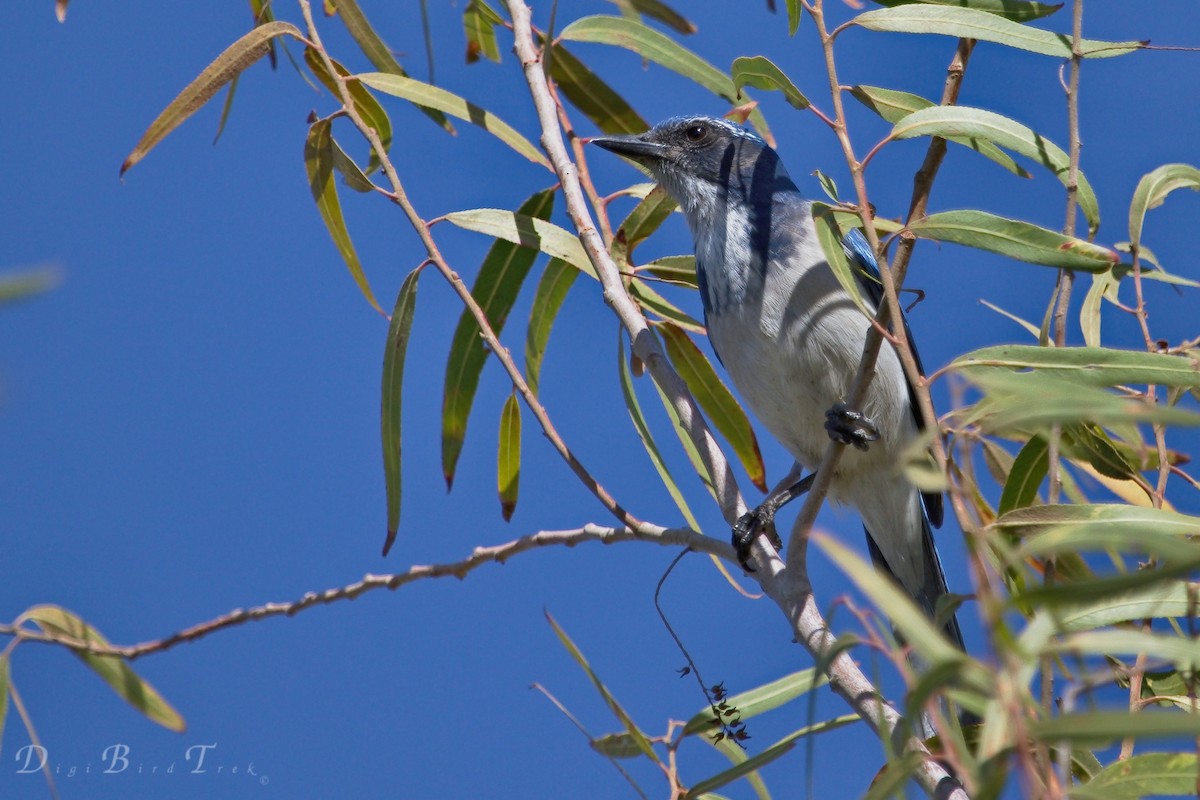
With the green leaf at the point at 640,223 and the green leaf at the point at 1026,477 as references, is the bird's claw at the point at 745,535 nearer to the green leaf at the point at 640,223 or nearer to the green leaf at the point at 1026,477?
the green leaf at the point at 1026,477

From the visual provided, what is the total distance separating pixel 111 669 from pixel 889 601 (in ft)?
6.94

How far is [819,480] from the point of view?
202 centimetres

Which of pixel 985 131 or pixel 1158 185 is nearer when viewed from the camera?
pixel 985 131

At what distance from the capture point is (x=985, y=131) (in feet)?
6.52

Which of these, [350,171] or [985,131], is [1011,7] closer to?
[985,131]

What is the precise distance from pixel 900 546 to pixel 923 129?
168 centimetres

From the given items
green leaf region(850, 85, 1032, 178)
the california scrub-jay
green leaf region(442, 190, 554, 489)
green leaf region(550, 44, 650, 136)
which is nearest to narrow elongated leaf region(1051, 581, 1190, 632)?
the california scrub-jay

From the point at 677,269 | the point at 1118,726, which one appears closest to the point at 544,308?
the point at 677,269

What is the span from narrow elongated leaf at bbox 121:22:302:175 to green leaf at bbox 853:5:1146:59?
1297 mm

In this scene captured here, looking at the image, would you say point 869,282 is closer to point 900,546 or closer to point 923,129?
point 900,546

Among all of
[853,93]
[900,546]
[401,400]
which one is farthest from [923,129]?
[900,546]

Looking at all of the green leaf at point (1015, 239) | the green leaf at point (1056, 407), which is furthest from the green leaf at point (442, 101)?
the green leaf at point (1056, 407)

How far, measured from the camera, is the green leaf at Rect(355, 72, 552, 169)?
9.36 ft

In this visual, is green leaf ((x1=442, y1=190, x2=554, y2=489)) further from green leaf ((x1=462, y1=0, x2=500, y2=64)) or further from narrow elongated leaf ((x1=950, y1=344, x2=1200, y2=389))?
narrow elongated leaf ((x1=950, y1=344, x2=1200, y2=389))
